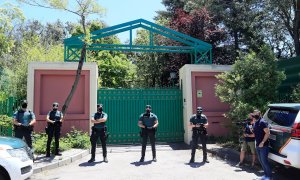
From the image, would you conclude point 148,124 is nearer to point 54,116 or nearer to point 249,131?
point 54,116

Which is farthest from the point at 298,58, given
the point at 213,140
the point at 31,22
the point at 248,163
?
the point at 31,22

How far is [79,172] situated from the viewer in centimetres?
857

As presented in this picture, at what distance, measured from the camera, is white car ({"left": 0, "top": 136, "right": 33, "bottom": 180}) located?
19.6ft

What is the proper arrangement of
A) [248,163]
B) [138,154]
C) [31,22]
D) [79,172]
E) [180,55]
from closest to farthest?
[79,172]
[248,163]
[138,154]
[180,55]
[31,22]

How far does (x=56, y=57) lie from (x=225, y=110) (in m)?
11.9

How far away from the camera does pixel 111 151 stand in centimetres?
1195

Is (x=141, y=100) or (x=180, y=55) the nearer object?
(x=141, y=100)

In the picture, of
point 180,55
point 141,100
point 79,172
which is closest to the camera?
point 79,172

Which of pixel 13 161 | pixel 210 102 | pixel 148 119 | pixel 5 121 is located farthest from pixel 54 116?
pixel 210 102

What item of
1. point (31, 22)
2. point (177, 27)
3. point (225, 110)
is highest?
point (31, 22)

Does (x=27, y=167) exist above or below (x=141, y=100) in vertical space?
below

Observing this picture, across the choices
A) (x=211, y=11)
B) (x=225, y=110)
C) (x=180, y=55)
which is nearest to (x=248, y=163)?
(x=225, y=110)

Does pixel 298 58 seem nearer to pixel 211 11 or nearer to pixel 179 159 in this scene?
pixel 179 159

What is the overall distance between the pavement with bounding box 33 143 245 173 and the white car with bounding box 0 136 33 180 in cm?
217
